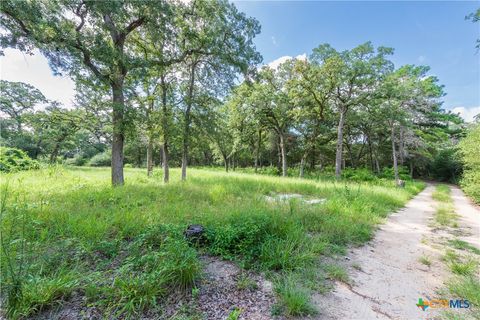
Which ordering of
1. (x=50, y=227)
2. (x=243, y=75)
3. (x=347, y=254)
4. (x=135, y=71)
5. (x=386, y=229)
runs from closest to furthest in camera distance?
(x=50, y=227)
(x=347, y=254)
(x=386, y=229)
(x=135, y=71)
(x=243, y=75)

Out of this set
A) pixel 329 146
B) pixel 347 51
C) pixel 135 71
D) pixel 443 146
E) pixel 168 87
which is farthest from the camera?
pixel 329 146

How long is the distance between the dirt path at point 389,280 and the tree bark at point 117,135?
7.13 m

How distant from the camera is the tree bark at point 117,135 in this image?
6422 mm

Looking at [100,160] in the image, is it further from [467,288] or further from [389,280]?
[467,288]

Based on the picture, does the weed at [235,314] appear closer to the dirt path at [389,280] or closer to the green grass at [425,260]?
the dirt path at [389,280]

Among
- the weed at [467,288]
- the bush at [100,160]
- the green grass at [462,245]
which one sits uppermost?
the bush at [100,160]

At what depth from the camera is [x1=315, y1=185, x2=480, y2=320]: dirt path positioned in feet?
6.32

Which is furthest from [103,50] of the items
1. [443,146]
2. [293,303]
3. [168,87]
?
[443,146]

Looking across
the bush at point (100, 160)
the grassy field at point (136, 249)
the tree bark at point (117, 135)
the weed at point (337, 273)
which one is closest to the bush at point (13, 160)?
the grassy field at point (136, 249)

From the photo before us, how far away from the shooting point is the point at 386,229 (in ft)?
15.0

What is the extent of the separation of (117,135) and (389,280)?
318 inches

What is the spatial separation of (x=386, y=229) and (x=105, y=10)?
29.9 ft

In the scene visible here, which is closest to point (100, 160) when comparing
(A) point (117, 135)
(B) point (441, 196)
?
(A) point (117, 135)

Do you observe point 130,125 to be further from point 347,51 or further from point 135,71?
point 347,51
